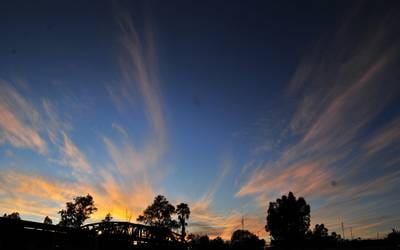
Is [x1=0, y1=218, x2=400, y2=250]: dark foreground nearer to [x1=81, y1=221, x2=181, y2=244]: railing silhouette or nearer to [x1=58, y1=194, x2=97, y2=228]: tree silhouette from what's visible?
[x1=81, y1=221, x2=181, y2=244]: railing silhouette

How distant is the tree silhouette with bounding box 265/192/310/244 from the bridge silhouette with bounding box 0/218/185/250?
53.5 m

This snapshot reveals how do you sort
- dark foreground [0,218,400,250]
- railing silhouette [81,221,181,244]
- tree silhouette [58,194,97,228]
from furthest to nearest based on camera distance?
Answer: 1. tree silhouette [58,194,97,228]
2. railing silhouette [81,221,181,244]
3. dark foreground [0,218,400,250]

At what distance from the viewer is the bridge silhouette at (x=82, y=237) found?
18.2 metres

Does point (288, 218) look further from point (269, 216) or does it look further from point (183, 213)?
point (183, 213)

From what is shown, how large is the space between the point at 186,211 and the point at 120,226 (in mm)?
55341

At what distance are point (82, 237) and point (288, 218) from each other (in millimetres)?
68116

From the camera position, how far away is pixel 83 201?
7781 cm

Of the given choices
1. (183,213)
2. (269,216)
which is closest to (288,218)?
(269,216)

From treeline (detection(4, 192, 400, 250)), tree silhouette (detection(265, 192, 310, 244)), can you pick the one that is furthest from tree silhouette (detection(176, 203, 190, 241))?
tree silhouette (detection(265, 192, 310, 244))

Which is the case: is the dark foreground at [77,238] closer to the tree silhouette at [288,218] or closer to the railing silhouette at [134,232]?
the railing silhouette at [134,232]

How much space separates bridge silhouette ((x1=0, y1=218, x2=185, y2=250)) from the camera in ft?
59.6

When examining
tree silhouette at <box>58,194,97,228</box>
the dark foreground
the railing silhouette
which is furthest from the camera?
tree silhouette at <box>58,194,97,228</box>

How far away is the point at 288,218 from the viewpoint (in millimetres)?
79312

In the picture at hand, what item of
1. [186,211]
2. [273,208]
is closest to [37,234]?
[186,211]
